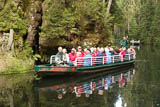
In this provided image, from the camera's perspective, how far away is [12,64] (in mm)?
14508

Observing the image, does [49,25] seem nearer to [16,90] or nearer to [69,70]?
[69,70]

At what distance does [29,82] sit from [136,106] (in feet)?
19.2

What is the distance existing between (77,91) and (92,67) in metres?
4.78

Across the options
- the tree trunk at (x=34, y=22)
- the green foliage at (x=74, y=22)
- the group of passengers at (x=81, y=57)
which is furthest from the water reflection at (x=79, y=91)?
the green foliage at (x=74, y=22)

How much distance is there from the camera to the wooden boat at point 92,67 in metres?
12.9

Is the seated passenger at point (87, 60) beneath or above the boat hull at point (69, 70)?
above

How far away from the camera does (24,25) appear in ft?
52.4

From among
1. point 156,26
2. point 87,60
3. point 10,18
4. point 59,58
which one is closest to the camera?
point 59,58

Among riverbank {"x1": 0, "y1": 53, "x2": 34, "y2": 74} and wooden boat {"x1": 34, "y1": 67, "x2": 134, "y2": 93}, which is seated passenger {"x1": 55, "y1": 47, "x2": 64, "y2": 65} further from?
riverbank {"x1": 0, "y1": 53, "x2": 34, "y2": 74}

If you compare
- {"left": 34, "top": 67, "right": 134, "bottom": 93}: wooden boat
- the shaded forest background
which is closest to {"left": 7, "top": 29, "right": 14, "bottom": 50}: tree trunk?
the shaded forest background

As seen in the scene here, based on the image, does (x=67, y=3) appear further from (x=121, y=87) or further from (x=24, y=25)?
(x=121, y=87)

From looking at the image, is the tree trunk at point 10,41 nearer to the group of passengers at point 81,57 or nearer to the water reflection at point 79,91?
the group of passengers at point 81,57

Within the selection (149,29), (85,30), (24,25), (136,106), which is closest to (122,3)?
(149,29)

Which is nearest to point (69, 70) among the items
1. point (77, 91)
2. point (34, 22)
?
point (77, 91)
